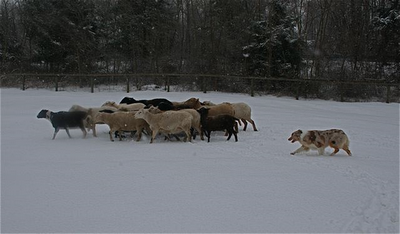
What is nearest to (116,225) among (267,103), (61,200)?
(61,200)

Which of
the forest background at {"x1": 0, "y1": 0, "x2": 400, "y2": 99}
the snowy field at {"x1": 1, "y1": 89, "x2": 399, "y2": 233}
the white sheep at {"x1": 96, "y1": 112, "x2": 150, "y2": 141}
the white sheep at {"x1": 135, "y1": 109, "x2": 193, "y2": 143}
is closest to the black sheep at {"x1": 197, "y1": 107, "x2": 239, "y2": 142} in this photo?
the snowy field at {"x1": 1, "y1": 89, "x2": 399, "y2": 233}

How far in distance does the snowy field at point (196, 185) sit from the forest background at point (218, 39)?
52.1 ft

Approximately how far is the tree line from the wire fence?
163cm

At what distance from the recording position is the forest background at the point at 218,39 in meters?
27.4

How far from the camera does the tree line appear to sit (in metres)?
27.5

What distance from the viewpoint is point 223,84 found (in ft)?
86.2

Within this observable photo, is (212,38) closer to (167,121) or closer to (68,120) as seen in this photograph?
(68,120)

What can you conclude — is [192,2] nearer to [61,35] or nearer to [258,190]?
[61,35]

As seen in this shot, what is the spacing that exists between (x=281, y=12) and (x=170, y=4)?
11.7 meters

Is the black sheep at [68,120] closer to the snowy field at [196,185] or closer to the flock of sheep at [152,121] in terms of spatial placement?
the flock of sheep at [152,121]

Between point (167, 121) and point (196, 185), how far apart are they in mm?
4192

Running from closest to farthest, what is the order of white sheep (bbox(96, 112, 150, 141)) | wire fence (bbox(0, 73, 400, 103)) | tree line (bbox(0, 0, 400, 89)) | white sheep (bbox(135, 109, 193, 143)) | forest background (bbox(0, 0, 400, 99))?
white sheep (bbox(135, 109, 193, 143)) → white sheep (bbox(96, 112, 150, 141)) → wire fence (bbox(0, 73, 400, 103)) → forest background (bbox(0, 0, 400, 99)) → tree line (bbox(0, 0, 400, 89))

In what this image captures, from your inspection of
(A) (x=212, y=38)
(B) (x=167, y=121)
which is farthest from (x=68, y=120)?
A: (A) (x=212, y=38)

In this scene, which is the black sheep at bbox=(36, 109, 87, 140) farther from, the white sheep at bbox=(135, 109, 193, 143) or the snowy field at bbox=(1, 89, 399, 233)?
the white sheep at bbox=(135, 109, 193, 143)
